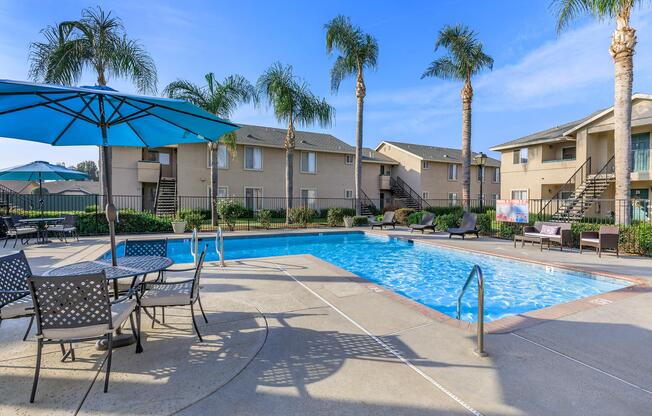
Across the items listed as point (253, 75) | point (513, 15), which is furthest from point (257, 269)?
point (253, 75)

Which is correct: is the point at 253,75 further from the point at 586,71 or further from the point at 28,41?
the point at 586,71

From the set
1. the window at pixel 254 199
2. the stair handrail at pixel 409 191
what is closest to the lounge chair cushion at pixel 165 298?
the window at pixel 254 199

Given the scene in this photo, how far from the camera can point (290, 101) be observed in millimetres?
19500

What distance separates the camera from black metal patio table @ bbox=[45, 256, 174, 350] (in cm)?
364

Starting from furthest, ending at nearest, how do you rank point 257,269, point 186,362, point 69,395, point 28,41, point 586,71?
point 28,41 → point 586,71 → point 257,269 → point 186,362 → point 69,395

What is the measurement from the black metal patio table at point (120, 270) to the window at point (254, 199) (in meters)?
19.9

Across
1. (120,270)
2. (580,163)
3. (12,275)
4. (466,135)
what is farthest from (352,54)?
(12,275)

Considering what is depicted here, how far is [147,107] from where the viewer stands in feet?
13.7

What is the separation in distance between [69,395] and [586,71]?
16.4 metres

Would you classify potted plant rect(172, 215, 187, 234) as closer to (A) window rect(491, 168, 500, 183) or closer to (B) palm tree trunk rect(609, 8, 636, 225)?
(B) palm tree trunk rect(609, 8, 636, 225)

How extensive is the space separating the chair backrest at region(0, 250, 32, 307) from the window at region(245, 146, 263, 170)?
20276 mm

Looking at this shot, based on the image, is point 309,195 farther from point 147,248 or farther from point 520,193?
point 147,248

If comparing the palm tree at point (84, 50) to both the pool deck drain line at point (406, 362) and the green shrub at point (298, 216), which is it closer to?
the green shrub at point (298, 216)

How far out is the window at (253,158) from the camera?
78.9ft
